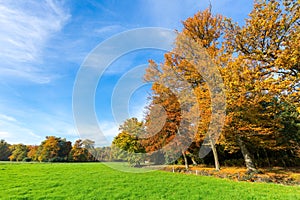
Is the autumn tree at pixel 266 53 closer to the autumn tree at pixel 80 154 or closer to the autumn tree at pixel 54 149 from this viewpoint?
the autumn tree at pixel 80 154

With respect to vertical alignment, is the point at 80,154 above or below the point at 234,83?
above

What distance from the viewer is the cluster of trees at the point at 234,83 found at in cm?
1026

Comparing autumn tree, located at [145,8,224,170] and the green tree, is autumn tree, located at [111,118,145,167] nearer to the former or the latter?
autumn tree, located at [145,8,224,170]

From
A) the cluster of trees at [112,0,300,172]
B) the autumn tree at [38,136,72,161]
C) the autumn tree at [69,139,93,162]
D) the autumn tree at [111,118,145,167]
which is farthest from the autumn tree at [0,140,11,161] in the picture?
the cluster of trees at [112,0,300,172]

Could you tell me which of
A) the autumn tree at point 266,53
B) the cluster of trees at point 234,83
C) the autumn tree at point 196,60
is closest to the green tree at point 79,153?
the cluster of trees at point 234,83

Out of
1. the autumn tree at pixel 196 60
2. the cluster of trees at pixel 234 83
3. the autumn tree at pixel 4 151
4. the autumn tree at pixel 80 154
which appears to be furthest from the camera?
the autumn tree at pixel 4 151

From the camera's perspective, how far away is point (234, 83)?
11141 millimetres

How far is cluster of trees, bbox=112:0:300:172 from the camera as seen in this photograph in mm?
10255

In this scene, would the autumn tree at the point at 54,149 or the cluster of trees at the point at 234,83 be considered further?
the autumn tree at the point at 54,149

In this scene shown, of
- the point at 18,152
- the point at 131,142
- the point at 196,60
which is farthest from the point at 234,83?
the point at 18,152

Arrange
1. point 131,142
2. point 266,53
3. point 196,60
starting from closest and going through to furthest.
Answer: point 266,53, point 196,60, point 131,142

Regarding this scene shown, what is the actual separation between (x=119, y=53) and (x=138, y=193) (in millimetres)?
10792

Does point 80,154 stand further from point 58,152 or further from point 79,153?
point 58,152

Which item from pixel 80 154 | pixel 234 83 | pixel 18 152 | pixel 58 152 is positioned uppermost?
pixel 18 152
